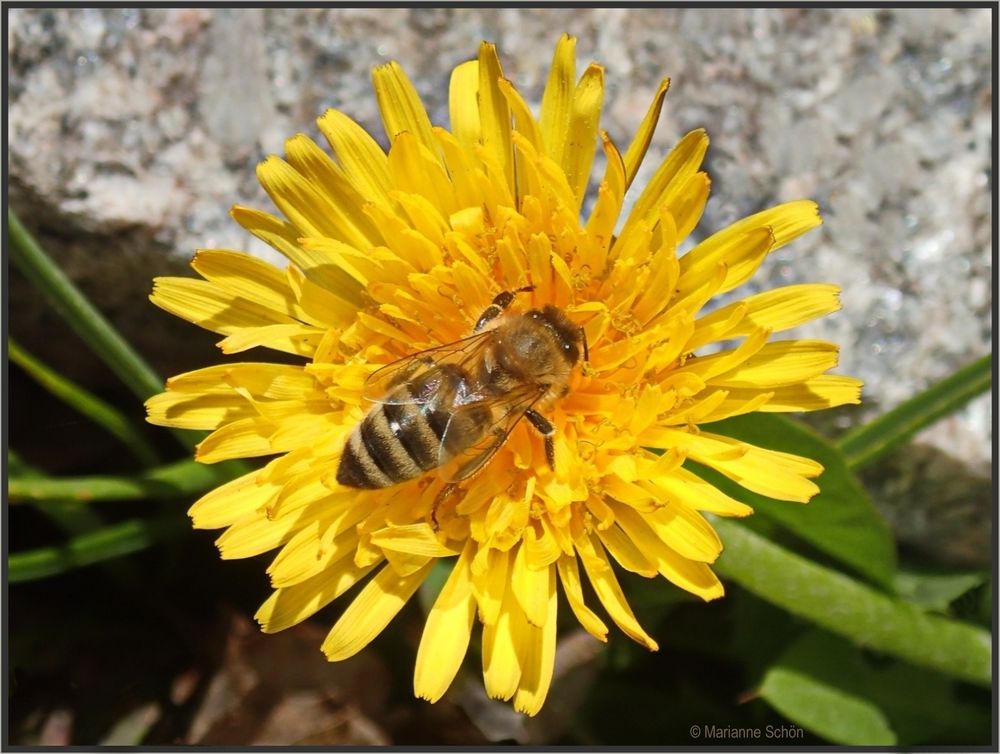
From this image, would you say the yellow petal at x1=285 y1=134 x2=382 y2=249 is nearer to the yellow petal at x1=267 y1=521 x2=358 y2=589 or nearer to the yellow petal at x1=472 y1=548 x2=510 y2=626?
the yellow petal at x1=267 y1=521 x2=358 y2=589

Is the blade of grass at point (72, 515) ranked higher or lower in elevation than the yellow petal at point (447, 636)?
higher

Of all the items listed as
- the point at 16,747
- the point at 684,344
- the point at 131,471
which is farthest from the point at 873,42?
the point at 16,747

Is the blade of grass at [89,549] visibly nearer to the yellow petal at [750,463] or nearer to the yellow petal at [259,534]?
the yellow petal at [259,534]

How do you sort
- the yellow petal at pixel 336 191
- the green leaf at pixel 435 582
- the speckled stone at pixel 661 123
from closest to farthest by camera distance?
the yellow petal at pixel 336 191, the green leaf at pixel 435 582, the speckled stone at pixel 661 123

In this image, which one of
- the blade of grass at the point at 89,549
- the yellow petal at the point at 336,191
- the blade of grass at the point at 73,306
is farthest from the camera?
the blade of grass at the point at 89,549

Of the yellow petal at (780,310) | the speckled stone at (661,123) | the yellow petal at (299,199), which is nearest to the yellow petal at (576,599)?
the yellow petal at (780,310)

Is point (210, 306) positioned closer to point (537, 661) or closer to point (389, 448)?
point (389, 448)

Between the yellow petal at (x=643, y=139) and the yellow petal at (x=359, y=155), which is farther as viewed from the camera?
the yellow petal at (x=359, y=155)

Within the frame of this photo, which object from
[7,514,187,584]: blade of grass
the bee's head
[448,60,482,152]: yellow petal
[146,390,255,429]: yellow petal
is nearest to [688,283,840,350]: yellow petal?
the bee's head

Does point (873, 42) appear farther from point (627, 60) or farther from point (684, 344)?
point (684, 344)
